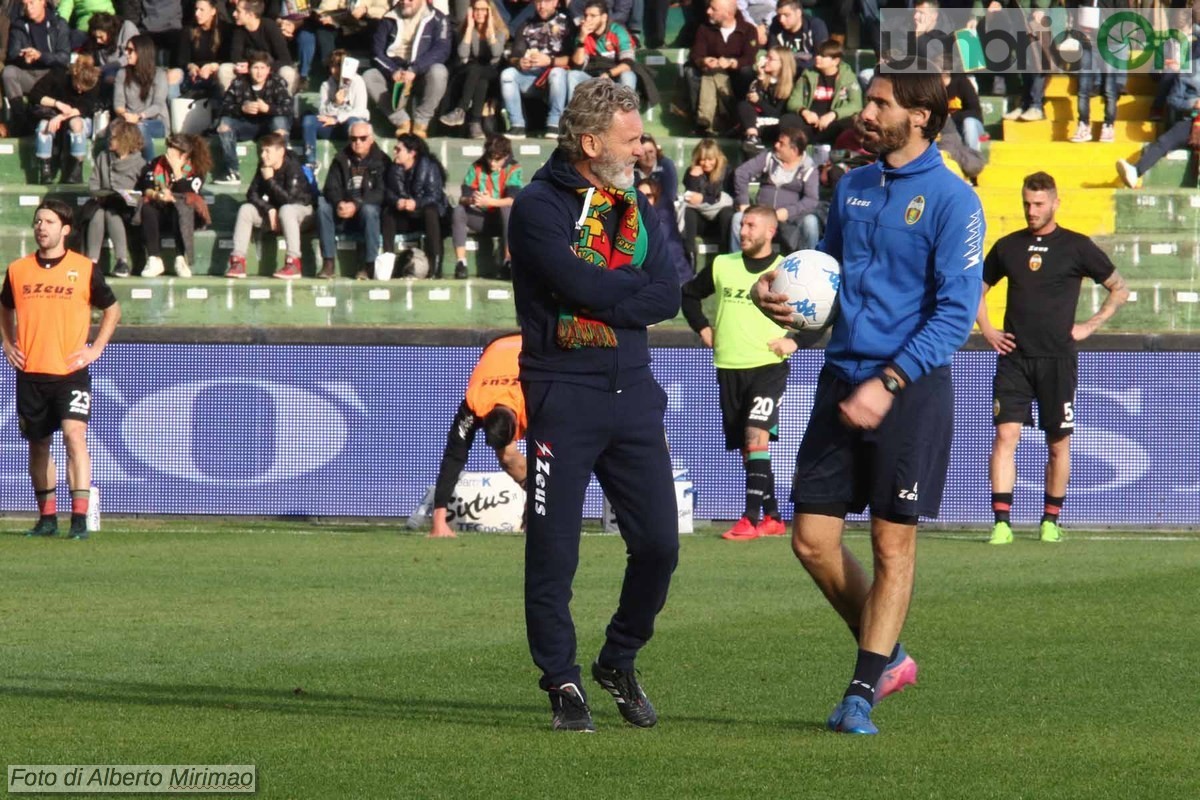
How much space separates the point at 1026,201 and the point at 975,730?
340 inches

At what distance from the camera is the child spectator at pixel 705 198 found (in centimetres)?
2006

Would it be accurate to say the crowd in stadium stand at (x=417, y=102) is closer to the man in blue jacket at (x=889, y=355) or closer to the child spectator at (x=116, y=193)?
the child spectator at (x=116, y=193)

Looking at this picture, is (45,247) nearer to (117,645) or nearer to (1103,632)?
(117,645)

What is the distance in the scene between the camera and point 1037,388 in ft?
48.9

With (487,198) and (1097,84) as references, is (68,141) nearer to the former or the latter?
(487,198)

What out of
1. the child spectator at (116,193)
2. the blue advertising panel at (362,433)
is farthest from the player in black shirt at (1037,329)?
the child spectator at (116,193)

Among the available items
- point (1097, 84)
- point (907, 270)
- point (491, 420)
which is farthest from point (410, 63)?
point (907, 270)

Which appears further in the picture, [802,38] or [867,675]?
[802,38]

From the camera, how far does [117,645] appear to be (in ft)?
29.2

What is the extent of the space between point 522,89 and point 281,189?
3249 millimetres

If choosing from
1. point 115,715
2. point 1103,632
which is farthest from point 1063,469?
point 115,715

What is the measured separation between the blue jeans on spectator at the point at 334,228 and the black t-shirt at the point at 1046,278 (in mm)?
7202

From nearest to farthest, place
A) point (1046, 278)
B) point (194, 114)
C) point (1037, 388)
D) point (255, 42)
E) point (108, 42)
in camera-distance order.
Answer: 1. point (1046, 278)
2. point (1037, 388)
3. point (194, 114)
4. point (255, 42)
5. point (108, 42)

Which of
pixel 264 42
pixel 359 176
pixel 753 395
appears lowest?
pixel 753 395
